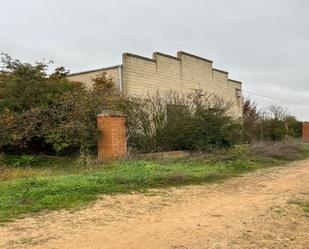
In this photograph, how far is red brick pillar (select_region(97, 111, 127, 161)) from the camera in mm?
17516

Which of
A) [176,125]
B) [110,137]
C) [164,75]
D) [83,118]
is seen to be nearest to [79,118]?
[83,118]

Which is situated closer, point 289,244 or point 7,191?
point 289,244

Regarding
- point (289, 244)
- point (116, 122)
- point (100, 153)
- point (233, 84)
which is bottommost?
point (289, 244)

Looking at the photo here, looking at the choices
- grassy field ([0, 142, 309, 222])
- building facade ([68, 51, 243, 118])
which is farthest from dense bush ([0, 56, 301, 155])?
building facade ([68, 51, 243, 118])

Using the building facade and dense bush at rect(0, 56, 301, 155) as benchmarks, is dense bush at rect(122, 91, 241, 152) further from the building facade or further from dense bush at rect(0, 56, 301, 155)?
the building facade

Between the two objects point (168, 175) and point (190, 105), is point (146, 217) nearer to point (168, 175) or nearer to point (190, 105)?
point (168, 175)

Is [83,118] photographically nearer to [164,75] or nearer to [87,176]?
[87,176]

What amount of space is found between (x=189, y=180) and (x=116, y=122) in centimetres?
544

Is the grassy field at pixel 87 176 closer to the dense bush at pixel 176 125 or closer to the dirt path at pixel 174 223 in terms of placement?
the dirt path at pixel 174 223

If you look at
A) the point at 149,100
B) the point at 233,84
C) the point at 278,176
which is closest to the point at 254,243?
the point at 278,176

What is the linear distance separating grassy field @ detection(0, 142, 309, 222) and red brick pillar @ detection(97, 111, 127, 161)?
1.13m

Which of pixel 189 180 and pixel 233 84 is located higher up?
pixel 233 84

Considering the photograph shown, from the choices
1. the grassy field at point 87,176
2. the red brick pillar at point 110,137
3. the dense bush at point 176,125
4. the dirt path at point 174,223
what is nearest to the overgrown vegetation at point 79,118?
the dense bush at point 176,125

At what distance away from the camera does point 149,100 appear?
21578 mm
